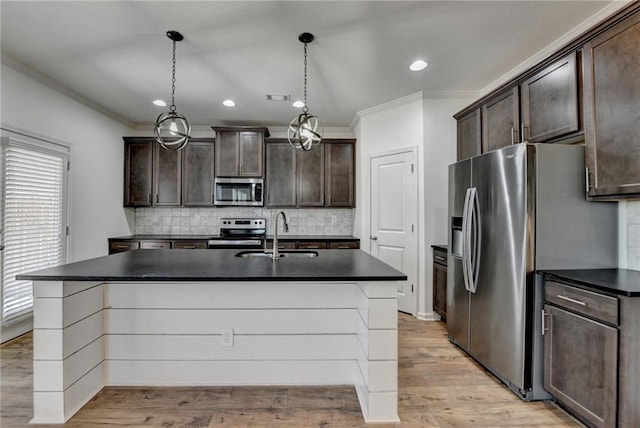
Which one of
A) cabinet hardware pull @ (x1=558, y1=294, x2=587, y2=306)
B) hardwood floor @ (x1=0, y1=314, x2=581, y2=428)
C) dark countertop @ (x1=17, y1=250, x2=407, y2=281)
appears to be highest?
dark countertop @ (x1=17, y1=250, x2=407, y2=281)

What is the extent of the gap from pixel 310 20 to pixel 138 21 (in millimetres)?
1286

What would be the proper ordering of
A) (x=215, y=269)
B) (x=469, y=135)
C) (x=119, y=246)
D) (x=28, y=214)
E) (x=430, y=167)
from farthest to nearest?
1. (x=119, y=246)
2. (x=430, y=167)
3. (x=469, y=135)
4. (x=28, y=214)
5. (x=215, y=269)

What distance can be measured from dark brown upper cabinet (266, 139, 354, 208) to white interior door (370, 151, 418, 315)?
0.64 metres

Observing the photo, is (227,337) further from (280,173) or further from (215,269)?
(280,173)

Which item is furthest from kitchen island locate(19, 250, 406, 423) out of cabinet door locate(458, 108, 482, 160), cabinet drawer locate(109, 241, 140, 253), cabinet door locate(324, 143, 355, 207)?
cabinet door locate(324, 143, 355, 207)

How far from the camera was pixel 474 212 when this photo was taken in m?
2.50

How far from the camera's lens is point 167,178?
185 inches

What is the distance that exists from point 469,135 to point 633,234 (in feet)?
5.48

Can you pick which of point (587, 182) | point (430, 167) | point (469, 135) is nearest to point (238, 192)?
point (430, 167)

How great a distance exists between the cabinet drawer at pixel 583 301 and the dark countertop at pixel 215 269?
1011 millimetres

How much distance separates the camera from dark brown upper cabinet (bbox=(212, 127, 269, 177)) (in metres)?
4.60

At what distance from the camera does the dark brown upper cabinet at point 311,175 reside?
4711 mm

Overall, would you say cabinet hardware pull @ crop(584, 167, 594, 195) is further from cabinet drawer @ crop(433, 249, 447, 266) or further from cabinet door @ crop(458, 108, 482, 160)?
cabinet drawer @ crop(433, 249, 447, 266)

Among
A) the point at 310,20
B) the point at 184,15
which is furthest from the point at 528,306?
the point at 184,15
